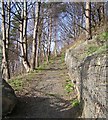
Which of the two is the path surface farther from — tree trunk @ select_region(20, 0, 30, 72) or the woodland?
tree trunk @ select_region(20, 0, 30, 72)

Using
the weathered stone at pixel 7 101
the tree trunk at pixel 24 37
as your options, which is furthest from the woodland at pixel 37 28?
the weathered stone at pixel 7 101

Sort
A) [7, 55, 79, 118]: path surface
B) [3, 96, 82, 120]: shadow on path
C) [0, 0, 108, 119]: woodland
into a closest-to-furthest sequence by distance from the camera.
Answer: [3, 96, 82, 120]: shadow on path, [7, 55, 79, 118]: path surface, [0, 0, 108, 119]: woodland

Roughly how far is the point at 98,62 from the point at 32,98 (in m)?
5.22

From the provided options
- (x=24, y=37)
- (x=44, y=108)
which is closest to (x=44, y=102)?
(x=44, y=108)

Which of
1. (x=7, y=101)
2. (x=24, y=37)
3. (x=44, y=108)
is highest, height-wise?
(x=24, y=37)

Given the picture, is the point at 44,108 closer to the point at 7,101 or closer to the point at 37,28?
the point at 7,101

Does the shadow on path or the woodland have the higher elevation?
the woodland

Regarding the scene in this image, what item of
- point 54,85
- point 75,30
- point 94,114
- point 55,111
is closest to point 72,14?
point 75,30

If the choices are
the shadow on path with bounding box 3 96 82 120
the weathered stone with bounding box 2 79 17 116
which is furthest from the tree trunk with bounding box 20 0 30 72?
the weathered stone with bounding box 2 79 17 116

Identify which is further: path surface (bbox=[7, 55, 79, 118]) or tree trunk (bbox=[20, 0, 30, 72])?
tree trunk (bbox=[20, 0, 30, 72])

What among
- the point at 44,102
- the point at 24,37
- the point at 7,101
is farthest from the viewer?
the point at 24,37

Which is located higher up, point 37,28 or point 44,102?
point 37,28

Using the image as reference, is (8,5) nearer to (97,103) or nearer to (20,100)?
(20,100)

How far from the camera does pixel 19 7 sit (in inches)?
769
